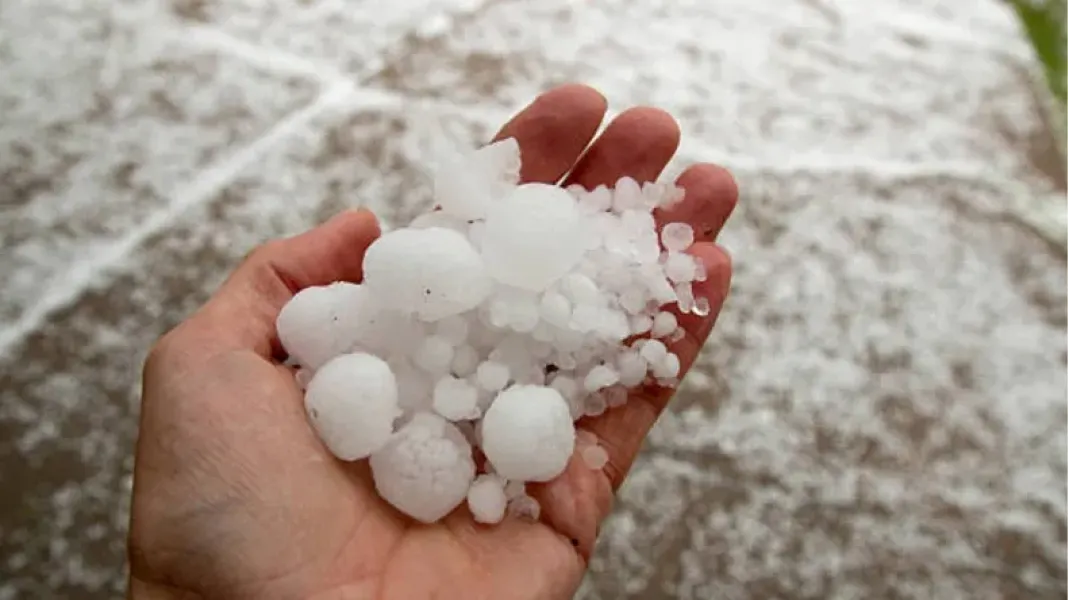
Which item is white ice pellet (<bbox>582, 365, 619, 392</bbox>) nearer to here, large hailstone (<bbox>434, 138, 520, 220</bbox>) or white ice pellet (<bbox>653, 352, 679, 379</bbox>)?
white ice pellet (<bbox>653, 352, 679, 379</bbox>)

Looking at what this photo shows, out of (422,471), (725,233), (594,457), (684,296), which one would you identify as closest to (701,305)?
(684,296)

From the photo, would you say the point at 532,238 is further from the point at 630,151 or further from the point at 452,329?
the point at 630,151

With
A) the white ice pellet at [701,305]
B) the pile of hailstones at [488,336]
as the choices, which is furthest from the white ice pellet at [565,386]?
the white ice pellet at [701,305]

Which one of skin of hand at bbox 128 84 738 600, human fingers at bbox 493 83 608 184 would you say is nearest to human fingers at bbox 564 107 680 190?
human fingers at bbox 493 83 608 184

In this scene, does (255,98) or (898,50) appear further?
(898,50)

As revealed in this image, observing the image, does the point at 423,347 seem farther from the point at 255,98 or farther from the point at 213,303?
the point at 255,98

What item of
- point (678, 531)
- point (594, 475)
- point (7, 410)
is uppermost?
point (594, 475)

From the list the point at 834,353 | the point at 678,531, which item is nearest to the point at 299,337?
the point at 678,531
